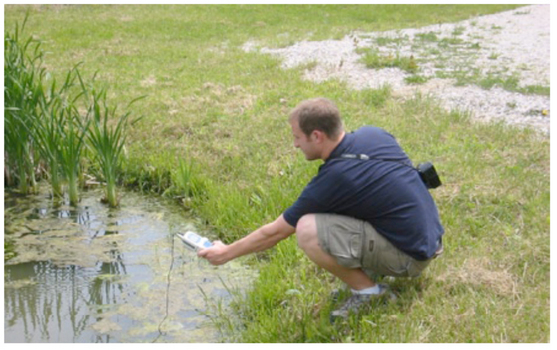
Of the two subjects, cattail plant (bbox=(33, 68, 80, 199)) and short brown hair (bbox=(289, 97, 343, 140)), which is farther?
cattail plant (bbox=(33, 68, 80, 199))

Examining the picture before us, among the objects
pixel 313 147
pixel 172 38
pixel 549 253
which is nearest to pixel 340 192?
pixel 313 147

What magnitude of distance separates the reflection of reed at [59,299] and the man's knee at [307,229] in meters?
1.24

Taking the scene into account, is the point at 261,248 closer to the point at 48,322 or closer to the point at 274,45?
the point at 48,322

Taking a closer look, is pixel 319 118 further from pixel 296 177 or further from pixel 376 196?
pixel 296 177

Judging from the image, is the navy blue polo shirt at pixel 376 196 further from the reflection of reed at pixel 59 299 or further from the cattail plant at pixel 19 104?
the cattail plant at pixel 19 104

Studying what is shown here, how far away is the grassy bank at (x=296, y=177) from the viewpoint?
12.4ft

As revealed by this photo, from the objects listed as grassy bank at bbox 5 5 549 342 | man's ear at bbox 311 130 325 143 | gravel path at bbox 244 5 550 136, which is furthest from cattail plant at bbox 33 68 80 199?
gravel path at bbox 244 5 550 136

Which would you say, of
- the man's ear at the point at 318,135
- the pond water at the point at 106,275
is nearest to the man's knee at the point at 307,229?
the man's ear at the point at 318,135

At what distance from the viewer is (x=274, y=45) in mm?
12711

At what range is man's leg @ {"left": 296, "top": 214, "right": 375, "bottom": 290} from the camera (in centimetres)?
378

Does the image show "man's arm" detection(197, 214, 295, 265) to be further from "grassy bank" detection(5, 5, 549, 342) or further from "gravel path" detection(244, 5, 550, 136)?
"gravel path" detection(244, 5, 550, 136)

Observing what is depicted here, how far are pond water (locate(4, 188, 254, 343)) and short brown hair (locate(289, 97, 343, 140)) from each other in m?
1.24

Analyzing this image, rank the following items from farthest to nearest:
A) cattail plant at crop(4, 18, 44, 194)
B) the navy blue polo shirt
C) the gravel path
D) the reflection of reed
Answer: the gravel path < cattail plant at crop(4, 18, 44, 194) < the reflection of reed < the navy blue polo shirt

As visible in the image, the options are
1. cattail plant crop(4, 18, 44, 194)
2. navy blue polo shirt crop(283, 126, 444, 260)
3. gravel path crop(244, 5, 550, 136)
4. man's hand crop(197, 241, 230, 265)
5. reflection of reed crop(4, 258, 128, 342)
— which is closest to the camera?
navy blue polo shirt crop(283, 126, 444, 260)
